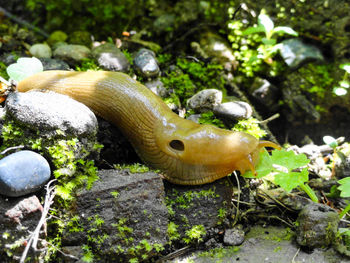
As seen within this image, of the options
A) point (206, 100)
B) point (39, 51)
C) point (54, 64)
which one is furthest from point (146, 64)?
point (39, 51)

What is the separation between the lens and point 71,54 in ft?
14.1

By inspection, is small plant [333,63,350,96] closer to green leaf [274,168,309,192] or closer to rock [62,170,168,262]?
green leaf [274,168,309,192]

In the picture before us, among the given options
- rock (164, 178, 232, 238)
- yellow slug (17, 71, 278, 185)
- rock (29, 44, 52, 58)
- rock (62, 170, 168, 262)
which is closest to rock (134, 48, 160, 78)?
yellow slug (17, 71, 278, 185)

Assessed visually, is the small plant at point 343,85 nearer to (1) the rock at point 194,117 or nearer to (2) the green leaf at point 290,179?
(2) the green leaf at point 290,179

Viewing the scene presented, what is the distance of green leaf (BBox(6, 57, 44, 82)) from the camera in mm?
3636

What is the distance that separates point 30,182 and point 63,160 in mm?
334

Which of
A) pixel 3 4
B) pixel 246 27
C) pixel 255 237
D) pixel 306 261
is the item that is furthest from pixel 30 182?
pixel 3 4

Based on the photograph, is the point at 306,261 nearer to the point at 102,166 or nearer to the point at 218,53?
the point at 102,166

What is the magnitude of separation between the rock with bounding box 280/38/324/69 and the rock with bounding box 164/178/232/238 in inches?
83.0

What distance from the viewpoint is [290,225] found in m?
3.36

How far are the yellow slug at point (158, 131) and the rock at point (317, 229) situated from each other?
641 millimetres

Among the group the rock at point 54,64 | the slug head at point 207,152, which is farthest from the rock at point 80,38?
the slug head at point 207,152

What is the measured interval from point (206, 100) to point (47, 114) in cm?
170

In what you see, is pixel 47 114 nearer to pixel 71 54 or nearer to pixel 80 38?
pixel 71 54
